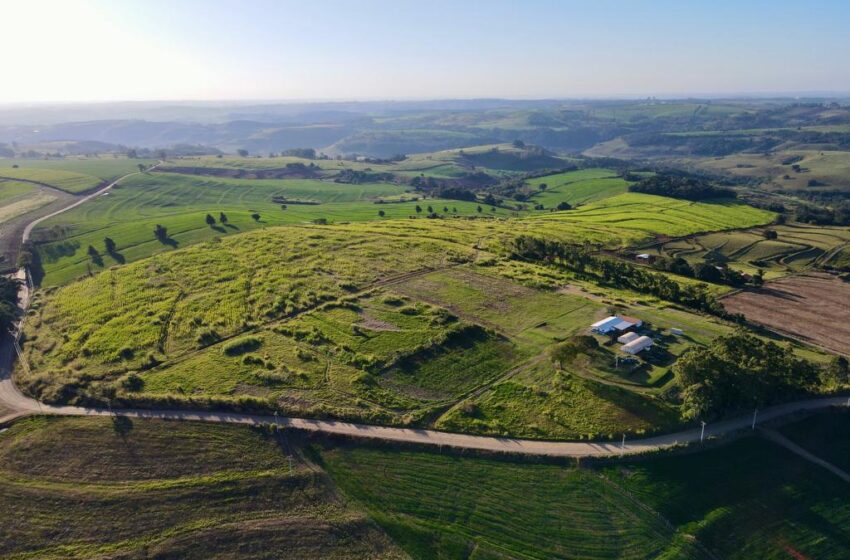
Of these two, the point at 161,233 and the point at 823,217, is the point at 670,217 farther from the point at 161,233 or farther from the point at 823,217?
the point at 161,233

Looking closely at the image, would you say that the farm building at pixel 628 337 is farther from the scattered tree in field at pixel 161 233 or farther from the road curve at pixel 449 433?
the scattered tree in field at pixel 161 233

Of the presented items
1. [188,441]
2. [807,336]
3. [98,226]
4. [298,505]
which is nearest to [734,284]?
[807,336]

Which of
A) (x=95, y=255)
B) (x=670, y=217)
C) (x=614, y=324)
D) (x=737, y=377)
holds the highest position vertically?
(x=95, y=255)

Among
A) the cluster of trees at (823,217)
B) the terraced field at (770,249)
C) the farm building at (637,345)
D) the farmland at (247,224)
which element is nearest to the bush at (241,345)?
the farm building at (637,345)

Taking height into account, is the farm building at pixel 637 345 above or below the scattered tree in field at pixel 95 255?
below

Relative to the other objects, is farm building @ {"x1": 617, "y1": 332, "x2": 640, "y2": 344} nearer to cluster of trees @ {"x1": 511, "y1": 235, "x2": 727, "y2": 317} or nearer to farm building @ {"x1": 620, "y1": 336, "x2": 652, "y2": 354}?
farm building @ {"x1": 620, "y1": 336, "x2": 652, "y2": 354}

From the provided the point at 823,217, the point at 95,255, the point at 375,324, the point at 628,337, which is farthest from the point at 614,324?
the point at 823,217
